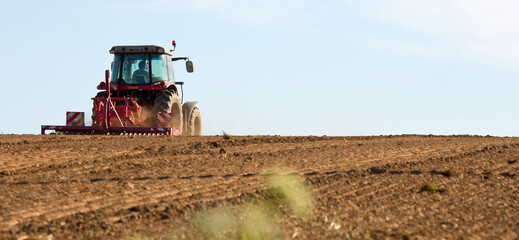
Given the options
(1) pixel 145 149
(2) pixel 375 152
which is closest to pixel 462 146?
(2) pixel 375 152

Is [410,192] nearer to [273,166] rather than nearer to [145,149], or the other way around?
[273,166]

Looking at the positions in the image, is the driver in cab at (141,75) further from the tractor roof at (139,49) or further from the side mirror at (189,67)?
the side mirror at (189,67)

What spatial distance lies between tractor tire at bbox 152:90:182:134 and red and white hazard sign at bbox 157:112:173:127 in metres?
0.14

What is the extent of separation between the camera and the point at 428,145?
48.7 ft

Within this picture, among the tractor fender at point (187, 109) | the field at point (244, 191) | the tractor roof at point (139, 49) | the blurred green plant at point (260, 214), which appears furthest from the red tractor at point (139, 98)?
the blurred green plant at point (260, 214)

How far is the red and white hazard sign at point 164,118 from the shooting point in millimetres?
17828

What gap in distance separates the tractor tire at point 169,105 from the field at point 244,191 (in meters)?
4.83

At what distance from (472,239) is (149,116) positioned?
13.4m

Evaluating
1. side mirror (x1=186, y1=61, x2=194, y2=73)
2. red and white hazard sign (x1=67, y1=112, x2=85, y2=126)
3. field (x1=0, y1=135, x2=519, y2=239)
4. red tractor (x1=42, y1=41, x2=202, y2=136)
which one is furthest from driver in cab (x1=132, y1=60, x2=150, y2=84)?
field (x1=0, y1=135, x2=519, y2=239)

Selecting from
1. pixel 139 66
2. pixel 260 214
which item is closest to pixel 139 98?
pixel 139 66

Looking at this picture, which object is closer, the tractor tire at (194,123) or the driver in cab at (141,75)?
the driver in cab at (141,75)

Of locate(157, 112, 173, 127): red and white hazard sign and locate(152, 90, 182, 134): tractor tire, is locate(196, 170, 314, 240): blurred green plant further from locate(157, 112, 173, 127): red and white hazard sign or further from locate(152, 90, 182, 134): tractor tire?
locate(152, 90, 182, 134): tractor tire

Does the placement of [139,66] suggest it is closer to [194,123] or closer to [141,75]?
[141,75]

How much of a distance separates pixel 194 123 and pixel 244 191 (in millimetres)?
13071
